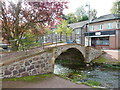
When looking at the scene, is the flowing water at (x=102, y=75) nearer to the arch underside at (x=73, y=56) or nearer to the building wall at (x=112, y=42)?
the arch underside at (x=73, y=56)

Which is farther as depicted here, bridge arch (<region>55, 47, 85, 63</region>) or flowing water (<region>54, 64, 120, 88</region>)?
bridge arch (<region>55, 47, 85, 63</region>)

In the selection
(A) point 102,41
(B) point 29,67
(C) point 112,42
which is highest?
(A) point 102,41

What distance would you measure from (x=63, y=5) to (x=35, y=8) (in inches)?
92.9

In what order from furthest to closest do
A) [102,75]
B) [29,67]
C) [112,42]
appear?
[112,42] < [102,75] < [29,67]

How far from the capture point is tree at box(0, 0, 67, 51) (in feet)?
27.2

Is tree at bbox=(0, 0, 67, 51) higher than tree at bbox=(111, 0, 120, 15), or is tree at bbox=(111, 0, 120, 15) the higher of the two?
tree at bbox=(111, 0, 120, 15)

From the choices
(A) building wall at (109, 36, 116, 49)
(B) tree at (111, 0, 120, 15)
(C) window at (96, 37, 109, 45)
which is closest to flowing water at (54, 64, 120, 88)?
(A) building wall at (109, 36, 116, 49)

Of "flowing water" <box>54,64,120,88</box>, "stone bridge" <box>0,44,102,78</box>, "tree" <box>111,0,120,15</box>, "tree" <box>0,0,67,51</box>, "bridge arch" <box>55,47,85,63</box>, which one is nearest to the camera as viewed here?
"stone bridge" <box>0,44,102,78</box>

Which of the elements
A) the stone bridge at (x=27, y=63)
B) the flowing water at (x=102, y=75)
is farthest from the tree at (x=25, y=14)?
the flowing water at (x=102, y=75)

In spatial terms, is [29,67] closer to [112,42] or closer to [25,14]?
[25,14]

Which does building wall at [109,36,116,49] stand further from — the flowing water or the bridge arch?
the flowing water

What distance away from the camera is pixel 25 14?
857cm

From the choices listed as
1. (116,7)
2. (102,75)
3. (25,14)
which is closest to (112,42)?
(102,75)

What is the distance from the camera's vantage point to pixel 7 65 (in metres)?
5.82
